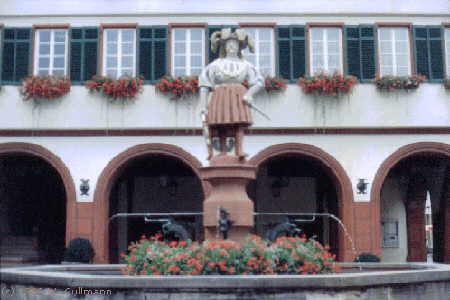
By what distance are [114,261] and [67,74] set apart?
553cm

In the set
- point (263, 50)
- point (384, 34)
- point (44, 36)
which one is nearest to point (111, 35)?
point (44, 36)

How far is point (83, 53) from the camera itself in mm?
17969

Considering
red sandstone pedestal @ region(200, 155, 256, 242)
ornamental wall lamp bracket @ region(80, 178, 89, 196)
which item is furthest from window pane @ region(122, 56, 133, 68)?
red sandstone pedestal @ region(200, 155, 256, 242)

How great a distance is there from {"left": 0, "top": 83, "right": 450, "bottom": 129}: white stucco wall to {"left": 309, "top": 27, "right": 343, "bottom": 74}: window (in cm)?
82

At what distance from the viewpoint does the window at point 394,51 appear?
A: 18.1 metres

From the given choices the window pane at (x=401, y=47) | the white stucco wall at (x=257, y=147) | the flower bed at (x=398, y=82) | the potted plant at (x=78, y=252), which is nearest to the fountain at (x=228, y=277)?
the potted plant at (x=78, y=252)

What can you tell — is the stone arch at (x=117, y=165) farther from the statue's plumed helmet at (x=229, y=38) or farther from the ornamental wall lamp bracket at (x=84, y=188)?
the statue's plumed helmet at (x=229, y=38)

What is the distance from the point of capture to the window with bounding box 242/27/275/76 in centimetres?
1808

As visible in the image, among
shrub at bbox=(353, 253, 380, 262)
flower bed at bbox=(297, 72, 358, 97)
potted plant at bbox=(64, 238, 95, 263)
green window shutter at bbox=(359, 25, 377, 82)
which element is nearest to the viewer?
shrub at bbox=(353, 253, 380, 262)

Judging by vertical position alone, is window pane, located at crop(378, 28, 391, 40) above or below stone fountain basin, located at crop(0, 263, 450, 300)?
above

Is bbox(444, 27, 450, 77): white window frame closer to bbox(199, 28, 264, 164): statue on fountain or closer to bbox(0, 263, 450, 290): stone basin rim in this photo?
bbox(199, 28, 264, 164): statue on fountain

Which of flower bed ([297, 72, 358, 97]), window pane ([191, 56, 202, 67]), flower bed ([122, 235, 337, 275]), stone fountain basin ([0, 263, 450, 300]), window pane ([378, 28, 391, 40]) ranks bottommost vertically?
stone fountain basin ([0, 263, 450, 300])

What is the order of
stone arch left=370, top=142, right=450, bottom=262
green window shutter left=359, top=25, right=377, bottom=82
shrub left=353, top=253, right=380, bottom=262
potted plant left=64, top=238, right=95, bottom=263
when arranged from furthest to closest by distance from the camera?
green window shutter left=359, top=25, right=377, bottom=82 → stone arch left=370, top=142, right=450, bottom=262 → potted plant left=64, top=238, right=95, bottom=263 → shrub left=353, top=253, right=380, bottom=262

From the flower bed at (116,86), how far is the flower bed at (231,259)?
28.8ft
